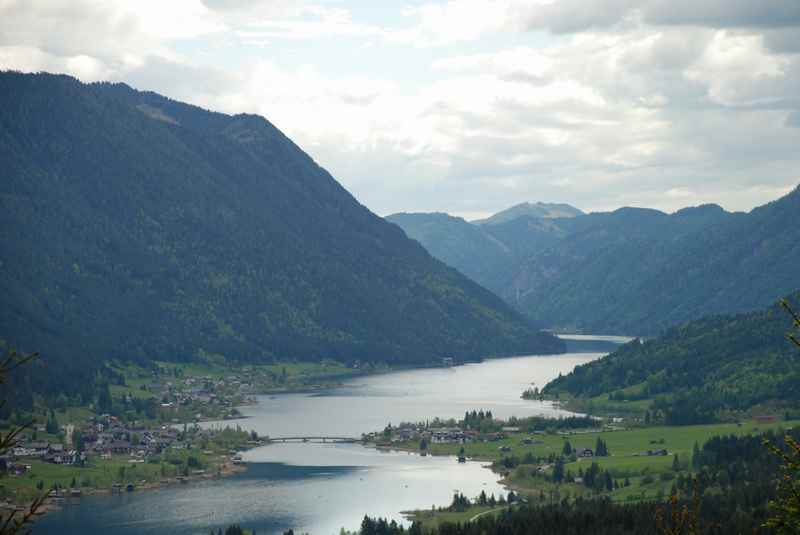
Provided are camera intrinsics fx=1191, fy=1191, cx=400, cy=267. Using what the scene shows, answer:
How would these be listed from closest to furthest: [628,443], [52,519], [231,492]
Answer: [52,519] → [231,492] → [628,443]

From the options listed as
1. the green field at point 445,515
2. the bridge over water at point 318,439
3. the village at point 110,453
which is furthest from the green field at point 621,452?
the village at point 110,453

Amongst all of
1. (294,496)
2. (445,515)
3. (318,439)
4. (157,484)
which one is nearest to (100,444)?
(157,484)

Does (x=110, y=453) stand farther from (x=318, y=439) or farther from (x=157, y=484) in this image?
(x=318, y=439)

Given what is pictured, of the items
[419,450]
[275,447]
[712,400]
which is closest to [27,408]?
[275,447]

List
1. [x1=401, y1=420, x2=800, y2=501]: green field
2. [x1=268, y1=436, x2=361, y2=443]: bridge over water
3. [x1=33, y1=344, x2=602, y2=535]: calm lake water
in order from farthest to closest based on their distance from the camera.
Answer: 1. [x1=268, y1=436, x2=361, y2=443]: bridge over water
2. [x1=401, y1=420, x2=800, y2=501]: green field
3. [x1=33, y1=344, x2=602, y2=535]: calm lake water

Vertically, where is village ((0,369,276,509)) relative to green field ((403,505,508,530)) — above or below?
above

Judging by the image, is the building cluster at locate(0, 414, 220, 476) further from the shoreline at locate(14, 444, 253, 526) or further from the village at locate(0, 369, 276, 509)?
the shoreline at locate(14, 444, 253, 526)

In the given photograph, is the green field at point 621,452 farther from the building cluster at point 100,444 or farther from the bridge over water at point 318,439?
the building cluster at point 100,444

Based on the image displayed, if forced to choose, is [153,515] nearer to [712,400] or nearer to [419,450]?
[419,450]

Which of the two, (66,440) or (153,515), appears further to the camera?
(66,440)

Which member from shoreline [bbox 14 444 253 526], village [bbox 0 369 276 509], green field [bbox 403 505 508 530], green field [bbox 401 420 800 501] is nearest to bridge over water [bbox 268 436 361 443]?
village [bbox 0 369 276 509]

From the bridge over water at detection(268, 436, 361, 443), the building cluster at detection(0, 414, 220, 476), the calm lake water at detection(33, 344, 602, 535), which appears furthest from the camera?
the bridge over water at detection(268, 436, 361, 443)
